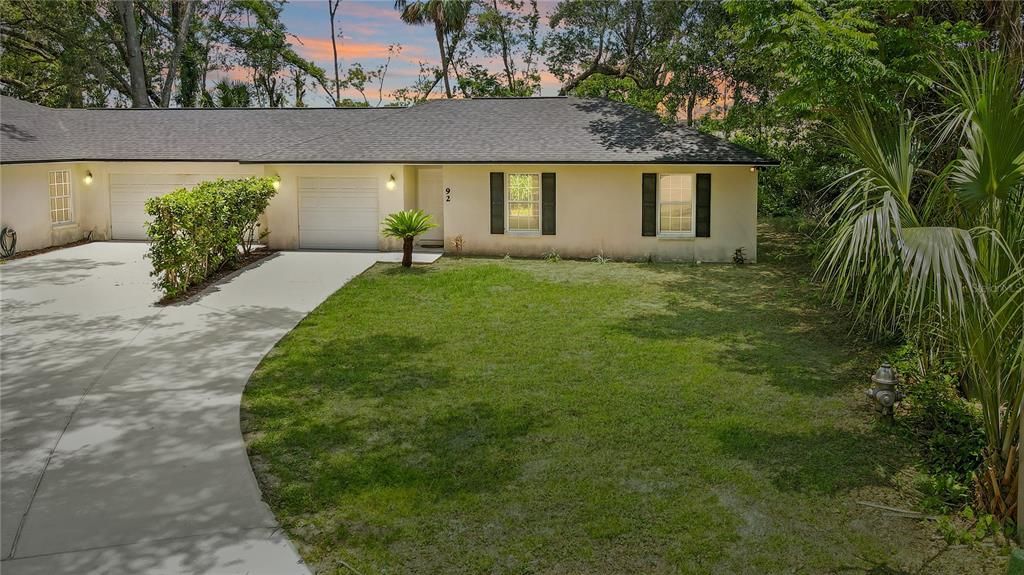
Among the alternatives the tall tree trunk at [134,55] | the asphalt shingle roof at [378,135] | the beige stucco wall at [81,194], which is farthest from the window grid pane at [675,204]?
the tall tree trunk at [134,55]

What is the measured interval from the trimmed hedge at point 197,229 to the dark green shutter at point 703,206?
1002cm

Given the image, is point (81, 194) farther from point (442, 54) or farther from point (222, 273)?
point (442, 54)

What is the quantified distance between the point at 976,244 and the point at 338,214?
53.8 ft

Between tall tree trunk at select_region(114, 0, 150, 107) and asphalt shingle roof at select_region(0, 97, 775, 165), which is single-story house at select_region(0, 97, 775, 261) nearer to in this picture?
asphalt shingle roof at select_region(0, 97, 775, 165)

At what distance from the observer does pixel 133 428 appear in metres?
7.89

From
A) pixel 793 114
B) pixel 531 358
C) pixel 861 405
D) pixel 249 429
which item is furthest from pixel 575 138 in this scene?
pixel 249 429

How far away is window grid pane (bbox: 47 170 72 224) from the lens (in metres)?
20.5

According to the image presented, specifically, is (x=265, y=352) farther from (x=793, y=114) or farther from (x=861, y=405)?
(x=793, y=114)

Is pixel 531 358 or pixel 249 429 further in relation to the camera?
pixel 531 358

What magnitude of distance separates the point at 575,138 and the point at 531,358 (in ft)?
34.9

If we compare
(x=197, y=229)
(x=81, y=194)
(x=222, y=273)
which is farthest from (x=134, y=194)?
(x=197, y=229)

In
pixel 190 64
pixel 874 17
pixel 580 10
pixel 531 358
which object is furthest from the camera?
pixel 190 64

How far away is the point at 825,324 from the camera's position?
12.6 metres

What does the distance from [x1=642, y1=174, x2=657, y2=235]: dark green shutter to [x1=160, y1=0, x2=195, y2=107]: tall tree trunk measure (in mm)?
26380
